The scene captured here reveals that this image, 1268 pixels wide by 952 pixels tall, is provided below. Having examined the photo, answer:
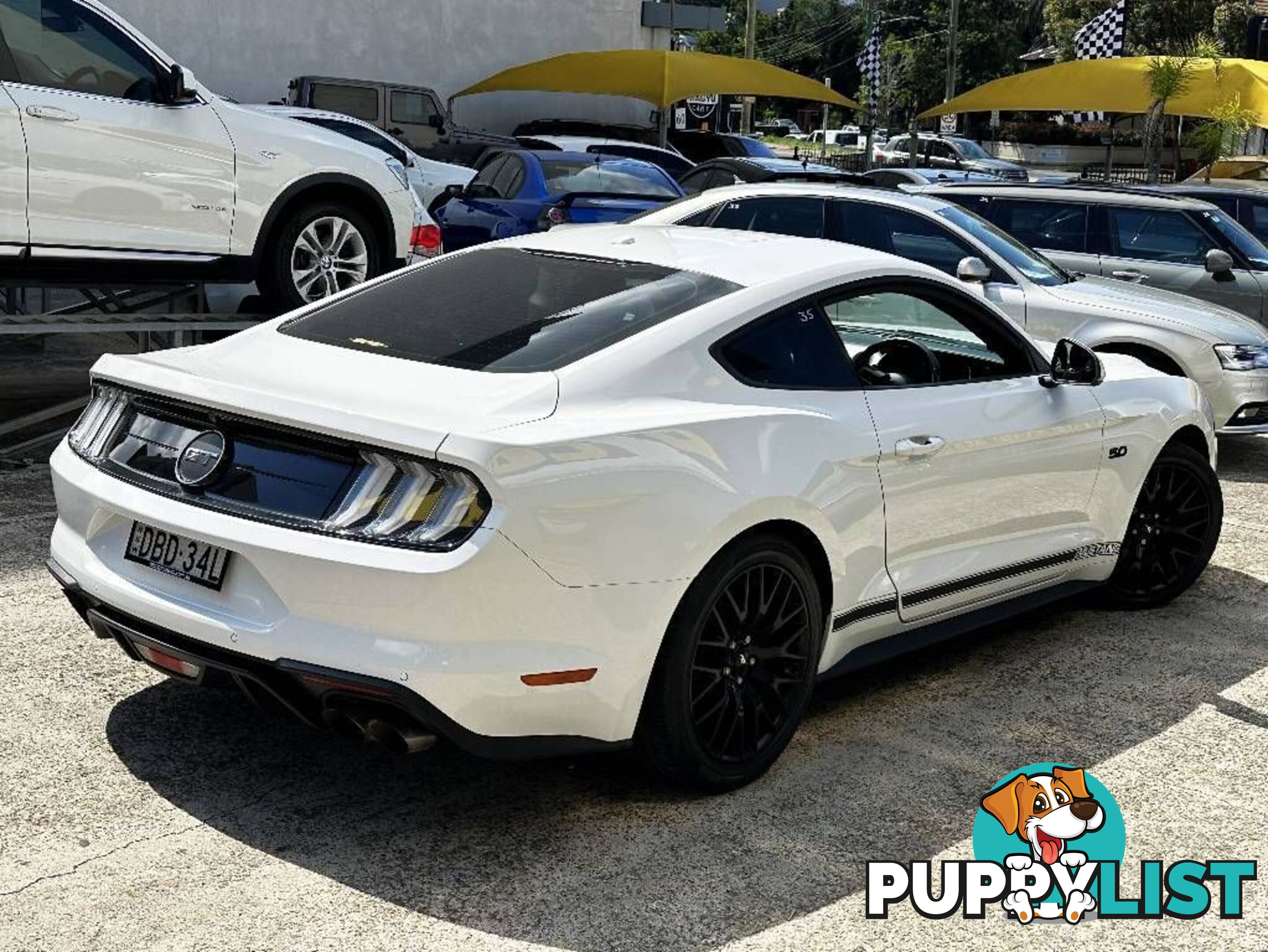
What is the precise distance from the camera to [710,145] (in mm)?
31344

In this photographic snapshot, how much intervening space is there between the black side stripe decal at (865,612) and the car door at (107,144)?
472 cm

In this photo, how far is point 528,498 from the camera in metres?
3.81

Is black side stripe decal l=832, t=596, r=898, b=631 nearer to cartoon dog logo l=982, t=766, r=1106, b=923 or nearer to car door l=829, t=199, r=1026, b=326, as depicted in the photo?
cartoon dog logo l=982, t=766, r=1106, b=923

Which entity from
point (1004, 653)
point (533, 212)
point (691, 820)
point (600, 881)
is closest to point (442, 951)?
point (600, 881)

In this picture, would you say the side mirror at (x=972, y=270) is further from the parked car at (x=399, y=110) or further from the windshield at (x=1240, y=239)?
the parked car at (x=399, y=110)

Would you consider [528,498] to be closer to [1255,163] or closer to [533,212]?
[533,212]

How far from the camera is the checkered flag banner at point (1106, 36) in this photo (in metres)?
27.6

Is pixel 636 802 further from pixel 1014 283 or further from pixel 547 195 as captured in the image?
pixel 547 195

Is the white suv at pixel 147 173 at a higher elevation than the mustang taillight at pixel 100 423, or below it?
higher

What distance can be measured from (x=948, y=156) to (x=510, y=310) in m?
40.6

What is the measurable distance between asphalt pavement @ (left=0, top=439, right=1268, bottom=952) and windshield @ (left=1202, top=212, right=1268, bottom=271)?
6841 millimetres

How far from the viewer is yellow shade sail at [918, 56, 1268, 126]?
22938mm

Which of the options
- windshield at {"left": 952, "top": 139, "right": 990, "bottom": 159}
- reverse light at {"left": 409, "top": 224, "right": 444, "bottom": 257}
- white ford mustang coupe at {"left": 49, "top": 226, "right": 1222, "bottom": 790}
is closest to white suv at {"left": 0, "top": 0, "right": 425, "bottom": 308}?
reverse light at {"left": 409, "top": 224, "right": 444, "bottom": 257}

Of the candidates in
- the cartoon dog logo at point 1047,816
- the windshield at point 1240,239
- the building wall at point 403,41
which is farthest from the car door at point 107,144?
the building wall at point 403,41
